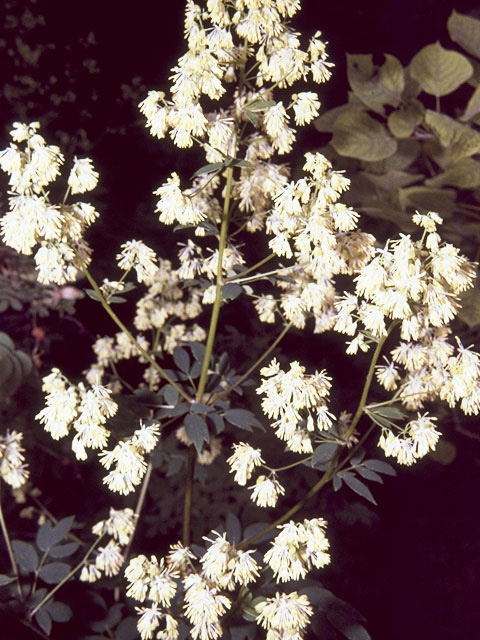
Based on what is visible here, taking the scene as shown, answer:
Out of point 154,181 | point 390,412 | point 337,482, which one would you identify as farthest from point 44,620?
point 154,181

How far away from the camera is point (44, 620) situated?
859 millimetres

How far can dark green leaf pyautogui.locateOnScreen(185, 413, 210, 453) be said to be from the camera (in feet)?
2.55

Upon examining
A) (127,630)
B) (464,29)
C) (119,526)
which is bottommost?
(127,630)

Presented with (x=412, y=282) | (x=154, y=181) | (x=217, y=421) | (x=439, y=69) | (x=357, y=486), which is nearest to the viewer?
(x=412, y=282)

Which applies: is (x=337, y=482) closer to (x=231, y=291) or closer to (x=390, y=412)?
(x=390, y=412)

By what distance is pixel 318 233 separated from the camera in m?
0.69

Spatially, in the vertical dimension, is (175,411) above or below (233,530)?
above

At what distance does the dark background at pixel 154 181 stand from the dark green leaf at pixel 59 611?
2.51 feet

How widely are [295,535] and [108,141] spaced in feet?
4.04

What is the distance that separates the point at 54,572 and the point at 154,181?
1018mm

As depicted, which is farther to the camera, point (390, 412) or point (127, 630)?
point (127, 630)

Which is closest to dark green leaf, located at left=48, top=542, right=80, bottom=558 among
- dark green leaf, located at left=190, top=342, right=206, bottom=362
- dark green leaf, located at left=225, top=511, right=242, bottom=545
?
dark green leaf, located at left=225, top=511, right=242, bottom=545

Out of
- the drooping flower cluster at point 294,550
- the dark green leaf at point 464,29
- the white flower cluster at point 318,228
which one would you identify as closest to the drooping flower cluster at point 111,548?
Result: the drooping flower cluster at point 294,550

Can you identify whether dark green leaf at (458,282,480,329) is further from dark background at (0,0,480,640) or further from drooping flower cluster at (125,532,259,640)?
dark background at (0,0,480,640)
